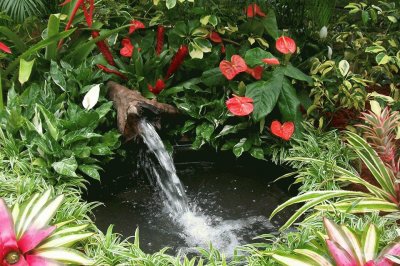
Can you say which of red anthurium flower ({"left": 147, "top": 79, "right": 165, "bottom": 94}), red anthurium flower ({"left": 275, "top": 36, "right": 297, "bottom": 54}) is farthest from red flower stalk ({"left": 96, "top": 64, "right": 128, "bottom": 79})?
red anthurium flower ({"left": 275, "top": 36, "right": 297, "bottom": 54})

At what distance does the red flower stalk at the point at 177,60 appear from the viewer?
4152 millimetres

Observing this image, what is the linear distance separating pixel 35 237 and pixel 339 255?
52.5 inches

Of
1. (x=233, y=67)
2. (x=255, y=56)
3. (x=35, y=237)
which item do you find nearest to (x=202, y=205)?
(x=233, y=67)

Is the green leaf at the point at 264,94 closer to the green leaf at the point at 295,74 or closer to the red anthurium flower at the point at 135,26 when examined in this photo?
the green leaf at the point at 295,74

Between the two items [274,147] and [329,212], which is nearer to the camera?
[329,212]

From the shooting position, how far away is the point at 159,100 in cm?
413

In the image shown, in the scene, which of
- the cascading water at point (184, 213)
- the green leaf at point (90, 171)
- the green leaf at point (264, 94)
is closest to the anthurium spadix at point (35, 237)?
the green leaf at point (90, 171)

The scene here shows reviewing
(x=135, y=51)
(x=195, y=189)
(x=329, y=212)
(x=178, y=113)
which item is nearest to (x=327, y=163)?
(x=329, y=212)

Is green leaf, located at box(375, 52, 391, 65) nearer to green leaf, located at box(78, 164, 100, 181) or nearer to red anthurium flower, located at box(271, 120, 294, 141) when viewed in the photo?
red anthurium flower, located at box(271, 120, 294, 141)

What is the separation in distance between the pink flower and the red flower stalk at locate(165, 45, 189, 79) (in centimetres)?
210

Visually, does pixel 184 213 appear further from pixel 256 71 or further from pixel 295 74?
pixel 295 74

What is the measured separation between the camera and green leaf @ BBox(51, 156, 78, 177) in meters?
3.24

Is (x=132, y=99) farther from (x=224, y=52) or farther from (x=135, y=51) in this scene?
(x=224, y=52)

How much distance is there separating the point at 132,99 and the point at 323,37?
1652 millimetres
